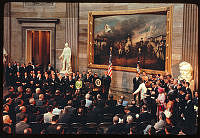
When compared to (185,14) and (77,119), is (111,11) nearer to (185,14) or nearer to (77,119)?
(185,14)

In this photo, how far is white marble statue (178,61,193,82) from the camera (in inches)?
433

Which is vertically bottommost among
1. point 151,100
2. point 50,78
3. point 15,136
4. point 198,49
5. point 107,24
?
point 15,136

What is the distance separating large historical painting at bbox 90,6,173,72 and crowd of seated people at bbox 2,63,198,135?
0.84 metres

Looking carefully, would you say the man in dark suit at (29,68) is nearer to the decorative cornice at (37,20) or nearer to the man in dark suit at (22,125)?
the decorative cornice at (37,20)

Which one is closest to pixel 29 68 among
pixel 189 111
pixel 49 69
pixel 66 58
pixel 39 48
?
pixel 49 69

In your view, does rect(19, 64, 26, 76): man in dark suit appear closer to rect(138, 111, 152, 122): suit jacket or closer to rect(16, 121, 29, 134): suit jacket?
rect(16, 121, 29, 134): suit jacket

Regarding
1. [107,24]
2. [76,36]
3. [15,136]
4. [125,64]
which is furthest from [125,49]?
[15,136]

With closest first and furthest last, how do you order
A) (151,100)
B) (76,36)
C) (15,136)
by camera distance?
(15,136) < (151,100) < (76,36)

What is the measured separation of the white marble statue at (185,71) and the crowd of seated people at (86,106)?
235 mm

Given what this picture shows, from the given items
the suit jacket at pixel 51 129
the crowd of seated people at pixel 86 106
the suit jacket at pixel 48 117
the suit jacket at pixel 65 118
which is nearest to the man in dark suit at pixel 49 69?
the crowd of seated people at pixel 86 106

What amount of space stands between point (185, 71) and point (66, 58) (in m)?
4.96

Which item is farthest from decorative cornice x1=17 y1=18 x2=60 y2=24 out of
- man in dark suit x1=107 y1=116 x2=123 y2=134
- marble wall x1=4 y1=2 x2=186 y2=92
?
man in dark suit x1=107 y1=116 x2=123 y2=134

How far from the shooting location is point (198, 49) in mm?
10867

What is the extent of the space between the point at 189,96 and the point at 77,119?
450cm
